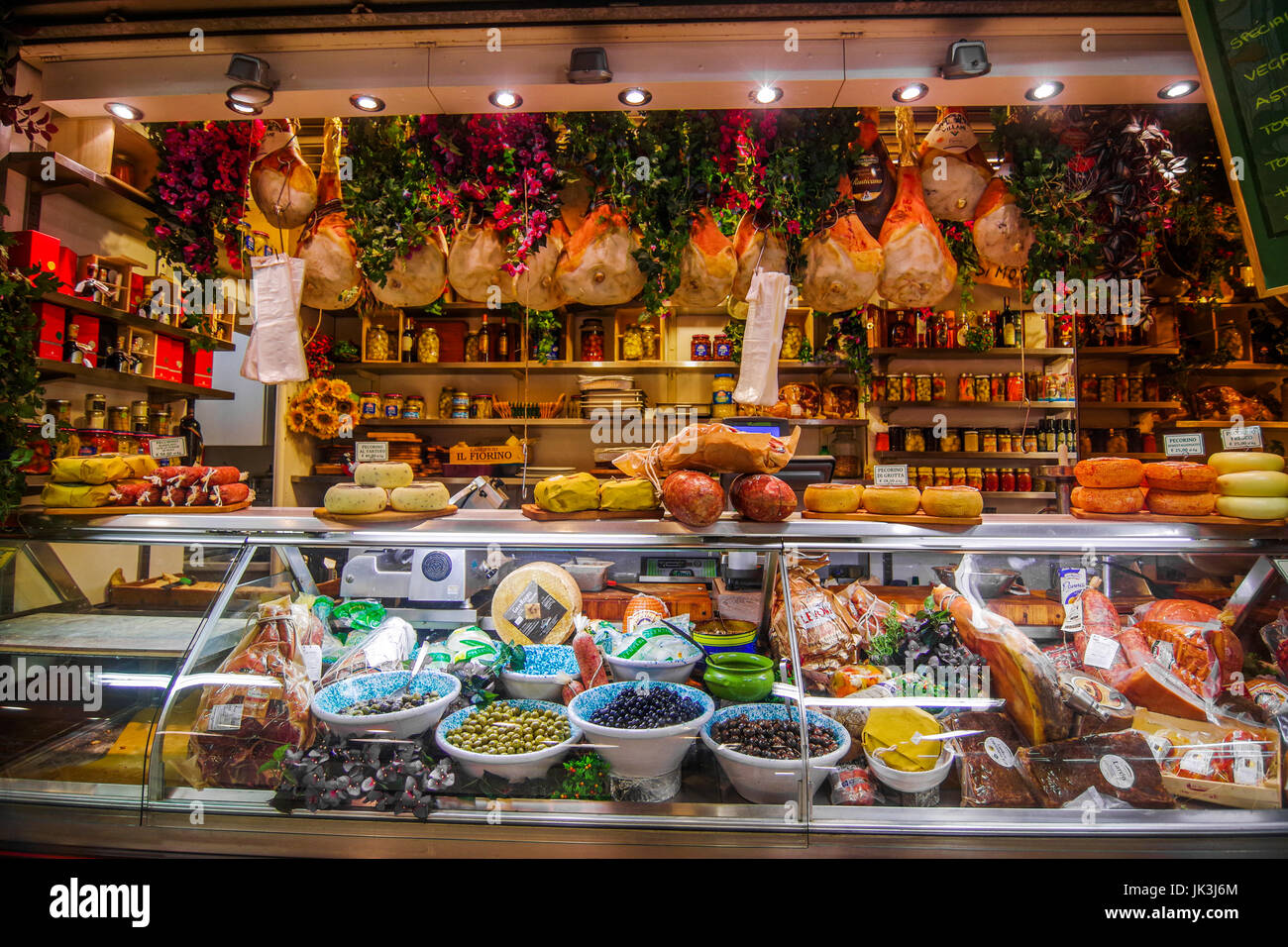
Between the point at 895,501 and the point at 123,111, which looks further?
the point at 123,111

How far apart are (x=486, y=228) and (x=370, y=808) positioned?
88.7 inches

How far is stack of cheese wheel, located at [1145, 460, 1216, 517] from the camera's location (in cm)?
212

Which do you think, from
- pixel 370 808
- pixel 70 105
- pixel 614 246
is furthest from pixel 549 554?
pixel 70 105

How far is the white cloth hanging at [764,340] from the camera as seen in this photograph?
2.49m

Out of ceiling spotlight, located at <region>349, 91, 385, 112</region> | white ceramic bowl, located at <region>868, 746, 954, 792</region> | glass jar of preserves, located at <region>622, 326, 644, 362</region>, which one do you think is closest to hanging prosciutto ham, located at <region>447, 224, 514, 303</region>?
ceiling spotlight, located at <region>349, 91, 385, 112</region>

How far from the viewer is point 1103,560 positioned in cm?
236

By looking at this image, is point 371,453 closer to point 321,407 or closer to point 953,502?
point 953,502

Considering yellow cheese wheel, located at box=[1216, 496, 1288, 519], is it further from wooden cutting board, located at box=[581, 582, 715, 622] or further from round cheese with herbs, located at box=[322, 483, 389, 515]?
round cheese with herbs, located at box=[322, 483, 389, 515]

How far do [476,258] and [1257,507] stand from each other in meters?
3.08

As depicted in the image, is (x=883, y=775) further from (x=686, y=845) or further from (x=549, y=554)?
(x=549, y=554)

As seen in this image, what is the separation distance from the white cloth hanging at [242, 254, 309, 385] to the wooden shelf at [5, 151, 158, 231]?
78 centimetres

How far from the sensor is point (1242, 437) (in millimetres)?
2168

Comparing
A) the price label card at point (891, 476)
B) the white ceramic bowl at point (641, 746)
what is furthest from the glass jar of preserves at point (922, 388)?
the white ceramic bowl at point (641, 746)

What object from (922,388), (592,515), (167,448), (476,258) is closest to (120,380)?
(167,448)
